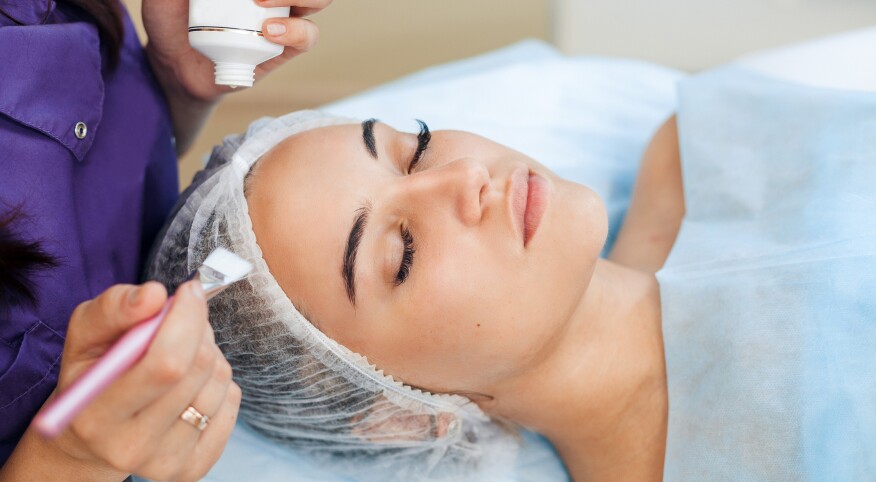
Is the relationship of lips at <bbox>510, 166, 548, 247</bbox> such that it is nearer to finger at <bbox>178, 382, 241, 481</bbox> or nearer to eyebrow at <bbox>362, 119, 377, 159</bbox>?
eyebrow at <bbox>362, 119, 377, 159</bbox>

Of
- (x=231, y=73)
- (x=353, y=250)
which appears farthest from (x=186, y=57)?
(x=353, y=250)

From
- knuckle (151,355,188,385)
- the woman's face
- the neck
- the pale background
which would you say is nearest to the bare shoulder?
the neck

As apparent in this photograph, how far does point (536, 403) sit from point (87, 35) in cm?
96

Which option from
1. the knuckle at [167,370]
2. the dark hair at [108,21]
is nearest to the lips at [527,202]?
the knuckle at [167,370]

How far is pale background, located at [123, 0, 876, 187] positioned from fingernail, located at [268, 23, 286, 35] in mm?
1571

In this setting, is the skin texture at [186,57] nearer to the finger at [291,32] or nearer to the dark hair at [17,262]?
the finger at [291,32]

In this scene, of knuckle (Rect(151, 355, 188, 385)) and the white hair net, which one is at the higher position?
knuckle (Rect(151, 355, 188, 385))

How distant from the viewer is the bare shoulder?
1.43 metres

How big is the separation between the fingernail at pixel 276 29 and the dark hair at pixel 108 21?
449 mm

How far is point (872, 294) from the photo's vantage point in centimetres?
106

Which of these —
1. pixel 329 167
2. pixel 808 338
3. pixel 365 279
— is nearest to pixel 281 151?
pixel 329 167

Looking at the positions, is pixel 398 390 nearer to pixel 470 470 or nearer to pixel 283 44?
pixel 470 470

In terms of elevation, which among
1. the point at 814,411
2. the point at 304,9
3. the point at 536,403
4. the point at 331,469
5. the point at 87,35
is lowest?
A: the point at 331,469

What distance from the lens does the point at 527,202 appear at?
1.07m
